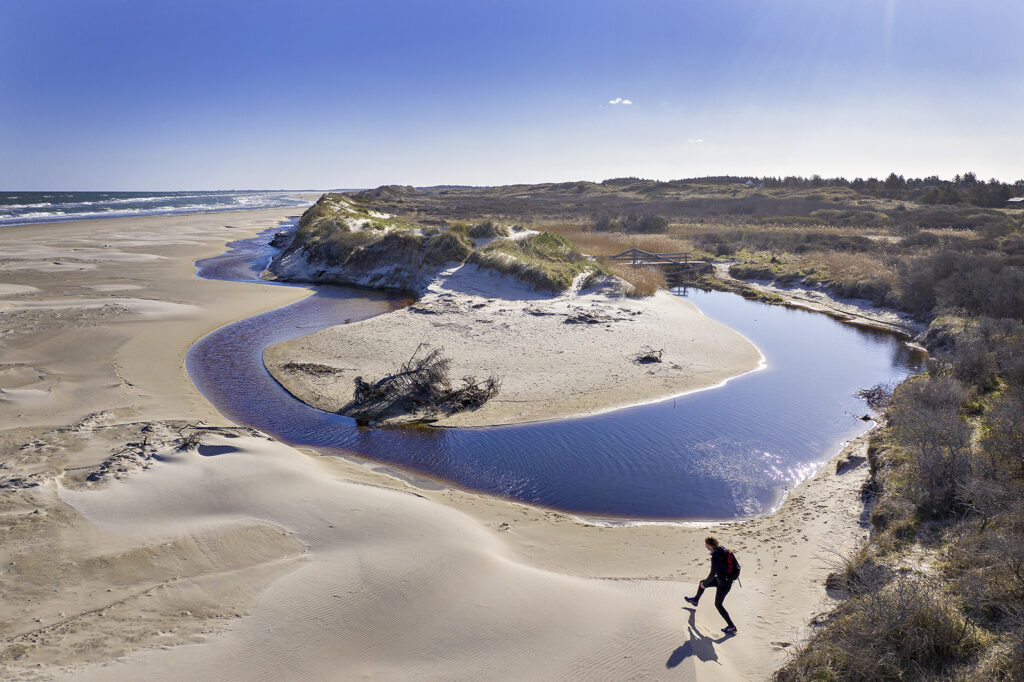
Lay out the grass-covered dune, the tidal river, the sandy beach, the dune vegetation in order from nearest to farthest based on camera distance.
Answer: the dune vegetation < the sandy beach < the tidal river < the grass-covered dune

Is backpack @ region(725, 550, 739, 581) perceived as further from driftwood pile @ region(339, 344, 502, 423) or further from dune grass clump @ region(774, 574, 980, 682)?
driftwood pile @ region(339, 344, 502, 423)

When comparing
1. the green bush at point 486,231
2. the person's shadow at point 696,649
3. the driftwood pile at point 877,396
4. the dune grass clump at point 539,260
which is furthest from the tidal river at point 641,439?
the green bush at point 486,231

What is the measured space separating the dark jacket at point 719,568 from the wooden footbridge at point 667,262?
1174 inches

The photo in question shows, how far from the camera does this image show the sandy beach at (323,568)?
5.84 m

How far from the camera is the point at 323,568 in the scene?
726 centimetres

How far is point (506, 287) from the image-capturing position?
2623 cm

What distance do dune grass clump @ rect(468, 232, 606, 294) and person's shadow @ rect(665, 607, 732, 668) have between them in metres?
19.7

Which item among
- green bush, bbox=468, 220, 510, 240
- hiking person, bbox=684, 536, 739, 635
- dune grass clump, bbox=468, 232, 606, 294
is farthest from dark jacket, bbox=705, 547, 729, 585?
green bush, bbox=468, 220, 510, 240

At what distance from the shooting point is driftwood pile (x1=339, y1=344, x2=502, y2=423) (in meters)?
13.9

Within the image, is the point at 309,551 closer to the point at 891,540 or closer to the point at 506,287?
the point at 891,540

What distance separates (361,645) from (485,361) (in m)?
11.5

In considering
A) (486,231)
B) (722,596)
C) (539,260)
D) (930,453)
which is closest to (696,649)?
(722,596)

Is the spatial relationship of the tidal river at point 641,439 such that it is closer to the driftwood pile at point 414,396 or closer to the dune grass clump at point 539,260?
the driftwood pile at point 414,396

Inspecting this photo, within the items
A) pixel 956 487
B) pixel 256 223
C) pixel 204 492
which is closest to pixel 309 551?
pixel 204 492
